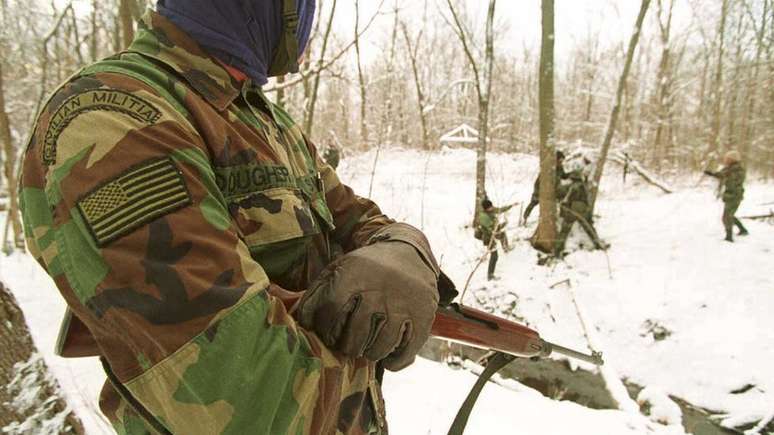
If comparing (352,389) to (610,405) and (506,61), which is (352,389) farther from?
(506,61)

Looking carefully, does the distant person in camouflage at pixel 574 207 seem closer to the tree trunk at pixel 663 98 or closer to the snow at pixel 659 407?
the snow at pixel 659 407

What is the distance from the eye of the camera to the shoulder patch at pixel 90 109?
66 centimetres

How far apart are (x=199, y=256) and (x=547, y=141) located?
844 cm

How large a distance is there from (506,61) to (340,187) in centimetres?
3000

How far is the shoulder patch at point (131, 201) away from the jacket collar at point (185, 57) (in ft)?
0.96

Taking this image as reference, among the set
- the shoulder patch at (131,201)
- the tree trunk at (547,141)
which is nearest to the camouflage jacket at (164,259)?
the shoulder patch at (131,201)

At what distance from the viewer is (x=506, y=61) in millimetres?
28422

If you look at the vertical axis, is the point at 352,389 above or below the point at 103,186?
below

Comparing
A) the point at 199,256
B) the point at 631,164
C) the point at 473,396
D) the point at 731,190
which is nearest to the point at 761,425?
the point at 731,190

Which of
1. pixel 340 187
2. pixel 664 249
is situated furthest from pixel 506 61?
pixel 340 187

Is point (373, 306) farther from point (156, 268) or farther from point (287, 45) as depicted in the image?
point (287, 45)

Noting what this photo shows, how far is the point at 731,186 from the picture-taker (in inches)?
320

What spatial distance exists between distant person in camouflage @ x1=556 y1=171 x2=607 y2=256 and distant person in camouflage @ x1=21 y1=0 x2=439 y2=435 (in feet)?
28.5

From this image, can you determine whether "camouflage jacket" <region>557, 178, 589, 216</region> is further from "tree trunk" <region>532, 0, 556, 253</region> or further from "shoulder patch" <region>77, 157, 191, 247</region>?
"shoulder patch" <region>77, 157, 191, 247</region>
